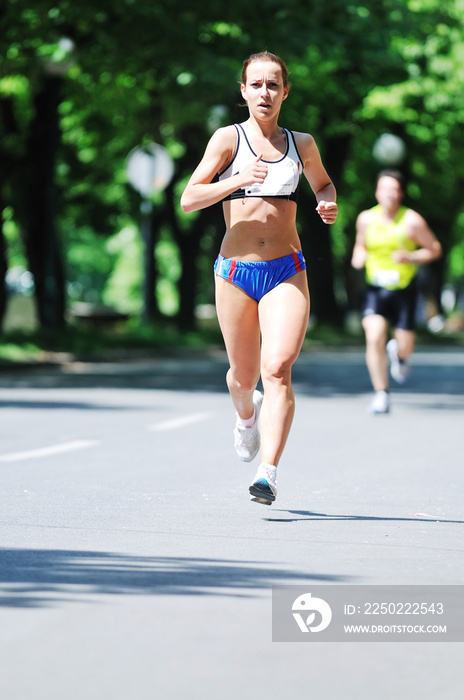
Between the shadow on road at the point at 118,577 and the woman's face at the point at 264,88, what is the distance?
235 centimetres

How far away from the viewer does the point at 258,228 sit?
7.46 meters

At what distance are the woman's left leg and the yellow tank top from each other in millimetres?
6839

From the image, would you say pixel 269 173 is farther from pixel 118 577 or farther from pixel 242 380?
pixel 118 577

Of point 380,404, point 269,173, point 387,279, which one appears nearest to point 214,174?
point 269,173

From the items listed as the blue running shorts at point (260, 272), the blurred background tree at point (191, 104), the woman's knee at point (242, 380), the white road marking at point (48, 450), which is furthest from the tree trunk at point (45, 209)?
the blue running shorts at point (260, 272)

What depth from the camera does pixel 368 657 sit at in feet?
14.6

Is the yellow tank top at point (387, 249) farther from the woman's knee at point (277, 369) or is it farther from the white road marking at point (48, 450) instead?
the woman's knee at point (277, 369)

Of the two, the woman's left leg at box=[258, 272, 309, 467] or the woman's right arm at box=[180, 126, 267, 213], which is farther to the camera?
the woman's left leg at box=[258, 272, 309, 467]

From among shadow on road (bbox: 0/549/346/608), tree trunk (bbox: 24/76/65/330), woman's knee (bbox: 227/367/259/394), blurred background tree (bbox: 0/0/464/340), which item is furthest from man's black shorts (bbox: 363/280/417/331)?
tree trunk (bbox: 24/76/65/330)

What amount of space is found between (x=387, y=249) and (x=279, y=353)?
708 centimetres

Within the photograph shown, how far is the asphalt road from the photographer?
13.9 ft

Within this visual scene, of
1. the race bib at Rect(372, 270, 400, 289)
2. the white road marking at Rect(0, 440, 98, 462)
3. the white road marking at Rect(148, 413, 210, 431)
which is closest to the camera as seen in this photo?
the white road marking at Rect(0, 440, 98, 462)

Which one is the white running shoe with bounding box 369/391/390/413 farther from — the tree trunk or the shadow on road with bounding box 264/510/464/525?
the tree trunk

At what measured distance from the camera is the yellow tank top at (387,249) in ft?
46.9
